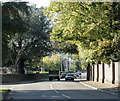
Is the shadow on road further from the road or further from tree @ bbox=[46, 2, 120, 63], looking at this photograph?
tree @ bbox=[46, 2, 120, 63]

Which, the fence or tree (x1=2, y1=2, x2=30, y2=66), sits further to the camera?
the fence

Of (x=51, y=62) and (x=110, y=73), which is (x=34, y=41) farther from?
(x=51, y=62)

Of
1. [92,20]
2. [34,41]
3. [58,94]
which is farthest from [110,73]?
[34,41]

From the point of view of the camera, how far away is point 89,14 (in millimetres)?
22500

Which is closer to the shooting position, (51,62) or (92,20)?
(92,20)

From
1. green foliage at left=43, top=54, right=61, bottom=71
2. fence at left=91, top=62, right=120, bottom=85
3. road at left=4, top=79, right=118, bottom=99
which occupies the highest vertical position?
green foliage at left=43, top=54, right=61, bottom=71

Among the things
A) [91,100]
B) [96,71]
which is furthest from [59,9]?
[96,71]

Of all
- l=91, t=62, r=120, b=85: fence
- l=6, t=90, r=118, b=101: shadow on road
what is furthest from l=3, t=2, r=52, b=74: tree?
l=6, t=90, r=118, b=101: shadow on road

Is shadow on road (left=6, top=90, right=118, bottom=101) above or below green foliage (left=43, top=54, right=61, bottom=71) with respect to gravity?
below

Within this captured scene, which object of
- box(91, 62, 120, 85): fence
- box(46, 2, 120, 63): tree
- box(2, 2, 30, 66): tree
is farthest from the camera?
box(91, 62, 120, 85): fence

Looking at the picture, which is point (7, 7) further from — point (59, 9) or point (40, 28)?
point (40, 28)

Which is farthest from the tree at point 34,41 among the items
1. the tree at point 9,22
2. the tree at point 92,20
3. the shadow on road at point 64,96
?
the shadow on road at point 64,96

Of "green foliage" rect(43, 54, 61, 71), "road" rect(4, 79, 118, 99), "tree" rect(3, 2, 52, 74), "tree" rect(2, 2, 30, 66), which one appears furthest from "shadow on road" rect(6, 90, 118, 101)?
"green foliage" rect(43, 54, 61, 71)

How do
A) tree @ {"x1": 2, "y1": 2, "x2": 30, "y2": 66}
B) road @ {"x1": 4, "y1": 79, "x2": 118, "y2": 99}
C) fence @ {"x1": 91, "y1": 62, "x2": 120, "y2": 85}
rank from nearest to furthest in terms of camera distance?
1. road @ {"x1": 4, "y1": 79, "x2": 118, "y2": 99}
2. tree @ {"x1": 2, "y1": 2, "x2": 30, "y2": 66}
3. fence @ {"x1": 91, "y1": 62, "x2": 120, "y2": 85}
